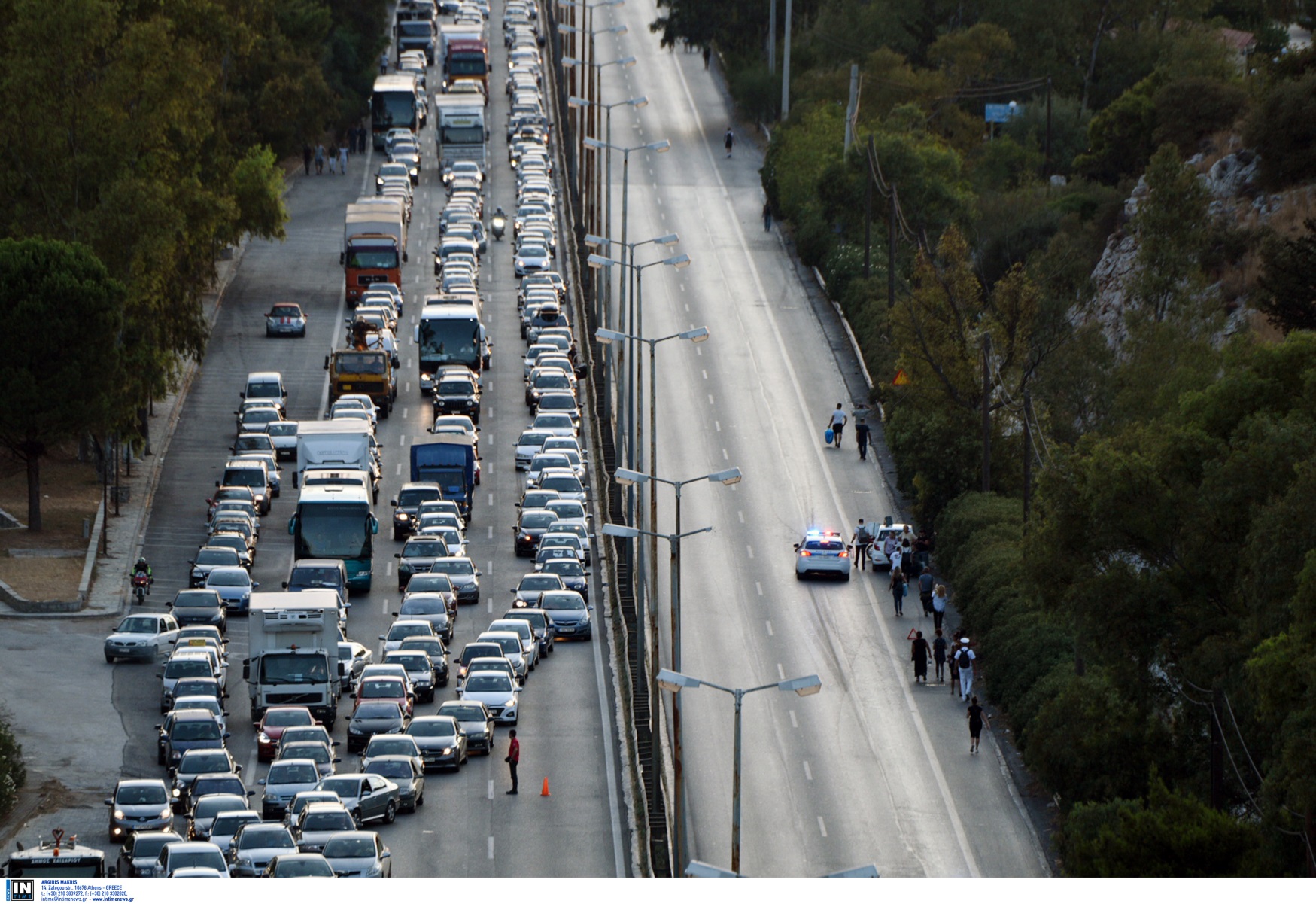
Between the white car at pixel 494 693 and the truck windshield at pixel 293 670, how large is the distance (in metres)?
3.38

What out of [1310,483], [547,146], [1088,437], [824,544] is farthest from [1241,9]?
[1310,483]

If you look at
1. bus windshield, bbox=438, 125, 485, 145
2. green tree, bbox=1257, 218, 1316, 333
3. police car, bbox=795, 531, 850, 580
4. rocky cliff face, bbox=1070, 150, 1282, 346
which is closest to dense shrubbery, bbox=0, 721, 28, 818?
police car, bbox=795, 531, 850, 580

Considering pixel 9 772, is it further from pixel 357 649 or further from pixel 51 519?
pixel 51 519

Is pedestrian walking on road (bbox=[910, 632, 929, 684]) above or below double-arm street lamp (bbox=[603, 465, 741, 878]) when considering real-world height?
below

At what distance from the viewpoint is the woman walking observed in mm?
68625

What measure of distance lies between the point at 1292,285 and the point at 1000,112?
182 feet

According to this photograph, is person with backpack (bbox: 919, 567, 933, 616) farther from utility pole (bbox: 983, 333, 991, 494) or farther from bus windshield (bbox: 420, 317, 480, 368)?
bus windshield (bbox: 420, 317, 480, 368)

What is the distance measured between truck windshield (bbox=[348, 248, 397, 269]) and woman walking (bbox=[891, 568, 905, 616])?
134 ft

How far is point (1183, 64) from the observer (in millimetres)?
118938

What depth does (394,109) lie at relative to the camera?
135 meters

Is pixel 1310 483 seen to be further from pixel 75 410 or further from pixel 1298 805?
pixel 75 410

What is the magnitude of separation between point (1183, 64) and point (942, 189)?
1793 cm

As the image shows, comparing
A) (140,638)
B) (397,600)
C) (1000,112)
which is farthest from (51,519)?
(1000,112)

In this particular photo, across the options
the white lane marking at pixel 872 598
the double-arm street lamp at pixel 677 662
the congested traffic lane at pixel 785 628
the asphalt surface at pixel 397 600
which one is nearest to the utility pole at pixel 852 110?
the congested traffic lane at pixel 785 628
